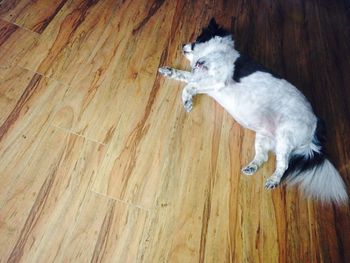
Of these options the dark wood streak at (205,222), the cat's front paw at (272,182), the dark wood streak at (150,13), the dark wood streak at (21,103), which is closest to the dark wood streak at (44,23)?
the dark wood streak at (21,103)

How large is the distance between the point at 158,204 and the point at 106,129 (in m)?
0.49

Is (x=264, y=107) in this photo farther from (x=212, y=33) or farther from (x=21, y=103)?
(x=21, y=103)

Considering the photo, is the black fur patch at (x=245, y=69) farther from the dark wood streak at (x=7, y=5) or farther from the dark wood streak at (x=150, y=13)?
the dark wood streak at (x=7, y=5)

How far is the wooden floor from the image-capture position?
4.46 feet

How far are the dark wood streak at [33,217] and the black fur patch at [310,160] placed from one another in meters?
1.22

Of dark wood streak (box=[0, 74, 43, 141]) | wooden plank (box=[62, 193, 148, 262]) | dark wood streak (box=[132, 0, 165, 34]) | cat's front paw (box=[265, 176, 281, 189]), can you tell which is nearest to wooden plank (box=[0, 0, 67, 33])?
dark wood streak (box=[0, 74, 43, 141])

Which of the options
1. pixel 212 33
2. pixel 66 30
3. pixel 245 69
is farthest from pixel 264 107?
pixel 66 30

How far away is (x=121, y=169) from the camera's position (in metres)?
1.55

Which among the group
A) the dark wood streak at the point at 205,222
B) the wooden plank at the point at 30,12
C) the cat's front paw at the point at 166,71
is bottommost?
the dark wood streak at the point at 205,222

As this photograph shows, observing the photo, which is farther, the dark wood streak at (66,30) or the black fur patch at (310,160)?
the dark wood streak at (66,30)

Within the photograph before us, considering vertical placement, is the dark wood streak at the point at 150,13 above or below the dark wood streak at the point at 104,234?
above

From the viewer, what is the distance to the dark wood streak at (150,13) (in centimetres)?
218

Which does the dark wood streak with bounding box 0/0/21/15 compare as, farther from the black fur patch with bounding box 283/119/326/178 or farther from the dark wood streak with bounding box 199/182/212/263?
the black fur patch with bounding box 283/119/326/178

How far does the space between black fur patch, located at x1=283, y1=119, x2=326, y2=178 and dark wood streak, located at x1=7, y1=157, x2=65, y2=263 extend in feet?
4.01
